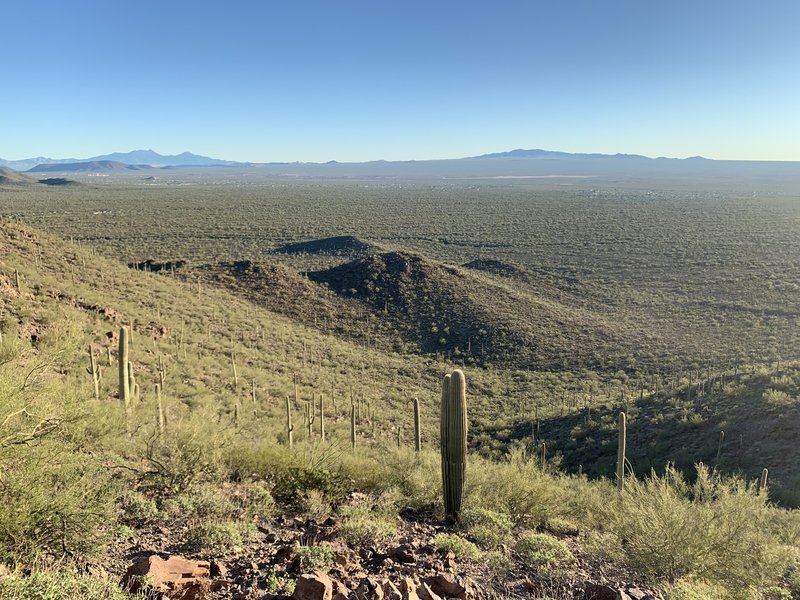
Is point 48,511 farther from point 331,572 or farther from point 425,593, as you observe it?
point 425,593

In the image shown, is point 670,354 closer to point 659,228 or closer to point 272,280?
point 272,280

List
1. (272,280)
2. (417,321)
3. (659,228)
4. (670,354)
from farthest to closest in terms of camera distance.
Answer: (659,228) → (272,280) → (417,321) → (670,354)

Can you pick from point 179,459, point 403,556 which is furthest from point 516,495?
point 179,459

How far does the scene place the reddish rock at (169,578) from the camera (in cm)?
484

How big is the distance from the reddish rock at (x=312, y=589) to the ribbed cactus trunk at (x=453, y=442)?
3.83 m

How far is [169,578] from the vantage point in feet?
16.5

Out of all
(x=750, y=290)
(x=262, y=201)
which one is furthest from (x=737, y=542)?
(x=262, y=201)

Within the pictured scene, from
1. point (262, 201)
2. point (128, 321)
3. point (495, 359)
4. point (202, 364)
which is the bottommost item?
point (495, 359)

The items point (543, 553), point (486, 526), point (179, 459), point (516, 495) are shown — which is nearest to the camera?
point (543, 553)

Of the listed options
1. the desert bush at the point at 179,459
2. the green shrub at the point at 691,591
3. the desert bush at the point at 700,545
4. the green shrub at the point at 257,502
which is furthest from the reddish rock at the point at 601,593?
the desert bush at the point at 179,459

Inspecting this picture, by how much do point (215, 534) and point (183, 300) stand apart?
22600 millimetres

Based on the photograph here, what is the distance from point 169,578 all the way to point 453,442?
4.71m

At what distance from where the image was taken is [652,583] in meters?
6.33

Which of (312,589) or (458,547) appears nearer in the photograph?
(312,589)
